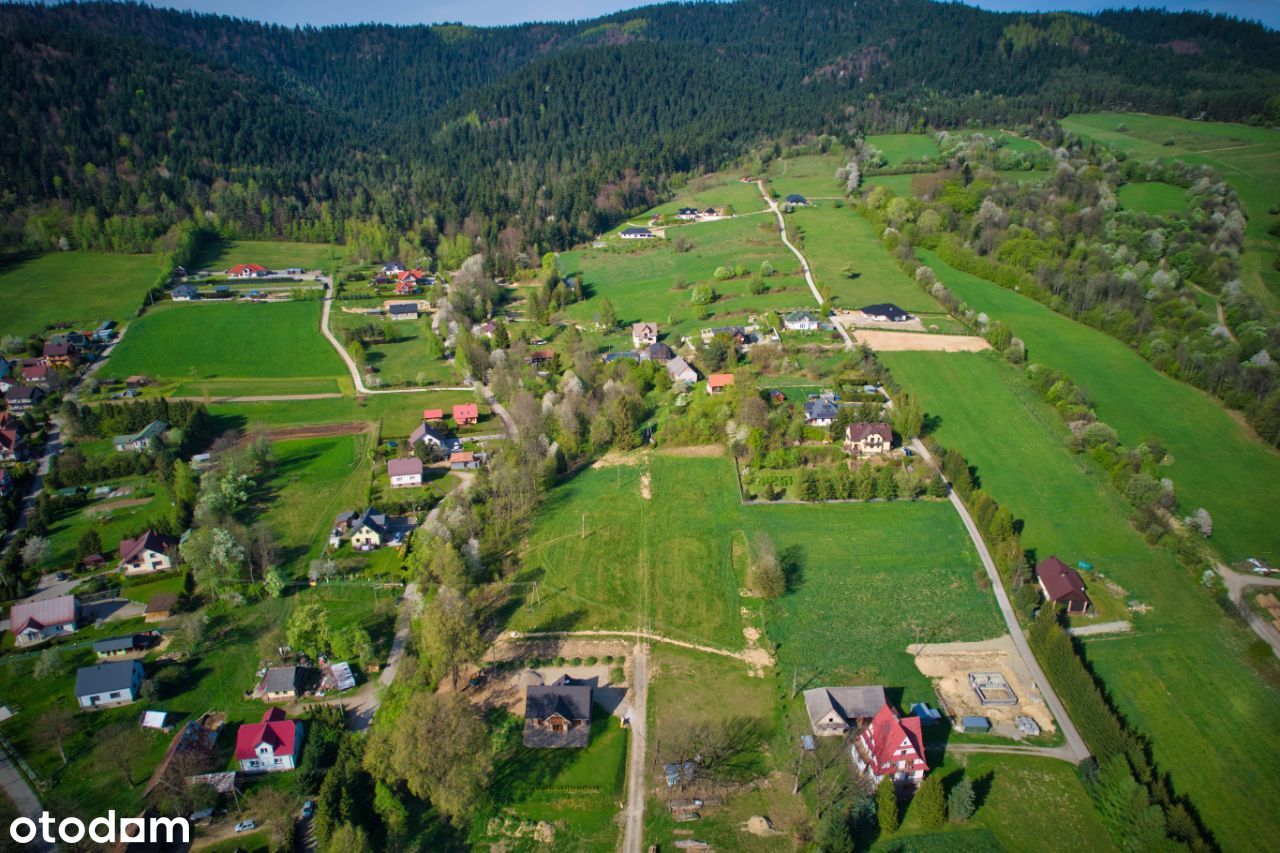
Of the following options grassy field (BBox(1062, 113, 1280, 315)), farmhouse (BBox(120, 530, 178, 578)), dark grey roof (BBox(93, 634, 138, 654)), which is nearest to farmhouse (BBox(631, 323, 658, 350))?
farmhouse (BBox(120, 530, 178, 578))

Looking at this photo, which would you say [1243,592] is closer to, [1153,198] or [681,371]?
[681,371]

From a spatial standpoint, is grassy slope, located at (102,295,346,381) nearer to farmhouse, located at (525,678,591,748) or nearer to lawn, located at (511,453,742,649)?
lawn, located at (511,453,742,649)

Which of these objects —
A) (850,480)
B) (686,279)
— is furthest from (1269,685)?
(686,279)

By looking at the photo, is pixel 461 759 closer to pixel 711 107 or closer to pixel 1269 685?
pixel 1269 685

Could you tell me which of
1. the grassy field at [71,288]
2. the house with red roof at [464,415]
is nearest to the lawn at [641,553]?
the house with red roof at [464,415]

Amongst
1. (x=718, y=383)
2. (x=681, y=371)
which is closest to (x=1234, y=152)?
(x=718, y=383)

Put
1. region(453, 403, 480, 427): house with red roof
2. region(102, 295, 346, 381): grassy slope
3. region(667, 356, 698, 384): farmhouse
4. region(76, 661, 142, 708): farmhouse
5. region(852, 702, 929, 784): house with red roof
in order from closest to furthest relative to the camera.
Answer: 1. region(852, 702, 929, 784): house with red roof
2. region(76, 661, 142, 708): farmhouse
3. region(453, 403, 480, 427): house with red roof
4. region(667, 356, 698, 384): farmhouse
5. region(102, 295, 346, 381): grassy slope
